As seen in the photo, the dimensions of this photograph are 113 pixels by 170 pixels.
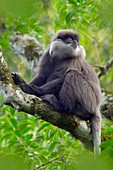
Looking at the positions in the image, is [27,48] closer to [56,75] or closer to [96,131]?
[56,75]

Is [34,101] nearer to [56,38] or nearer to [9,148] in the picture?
[9,148]

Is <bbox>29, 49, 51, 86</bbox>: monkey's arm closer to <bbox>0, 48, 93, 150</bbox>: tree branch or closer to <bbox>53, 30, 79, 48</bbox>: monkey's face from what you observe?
<bbox>53, 30, 79, 48</bbox>: monkey's face

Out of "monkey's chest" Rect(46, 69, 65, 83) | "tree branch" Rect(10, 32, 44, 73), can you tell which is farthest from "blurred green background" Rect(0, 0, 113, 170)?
"monkey's chest" Rect(46, 69, 65, 83)

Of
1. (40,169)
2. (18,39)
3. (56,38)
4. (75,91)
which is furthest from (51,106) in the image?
(18,39)

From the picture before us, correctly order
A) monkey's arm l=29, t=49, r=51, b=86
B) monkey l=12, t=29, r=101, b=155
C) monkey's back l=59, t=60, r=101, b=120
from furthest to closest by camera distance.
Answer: monkey's arm l=29, t=49, r=51, b=86 < monkey's back l=59, t=60, r=101, b=120 < monkey l=12, t=29, r=101, b=155

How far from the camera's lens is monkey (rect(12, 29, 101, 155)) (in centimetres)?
283

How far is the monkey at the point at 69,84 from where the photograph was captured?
2.83m

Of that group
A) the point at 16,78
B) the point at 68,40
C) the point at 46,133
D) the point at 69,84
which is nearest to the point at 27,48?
the point at 68,40

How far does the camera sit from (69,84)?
302 centimetres

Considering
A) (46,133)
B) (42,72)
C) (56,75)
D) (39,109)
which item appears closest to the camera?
(39,109)

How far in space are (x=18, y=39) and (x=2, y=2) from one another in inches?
150

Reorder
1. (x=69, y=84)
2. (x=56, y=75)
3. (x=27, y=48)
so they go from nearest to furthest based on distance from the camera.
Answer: (x=69, y=84)
(x=56, y=75)
(x=27, y=48)

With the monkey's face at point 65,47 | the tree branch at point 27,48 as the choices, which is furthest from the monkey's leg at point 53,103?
the tree branch at point 27,48

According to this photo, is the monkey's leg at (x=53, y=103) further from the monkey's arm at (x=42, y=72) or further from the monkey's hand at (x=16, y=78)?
the monkey's arm at (x=42, y=72)
